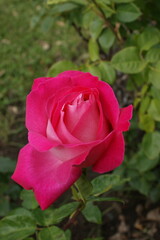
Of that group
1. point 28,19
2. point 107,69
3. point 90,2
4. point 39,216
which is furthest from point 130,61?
point 28,19

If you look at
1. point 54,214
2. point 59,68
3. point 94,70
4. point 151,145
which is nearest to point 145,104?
point 151,145

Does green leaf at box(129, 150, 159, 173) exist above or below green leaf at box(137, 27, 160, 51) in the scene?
below

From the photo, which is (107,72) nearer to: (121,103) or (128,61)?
(128,61)

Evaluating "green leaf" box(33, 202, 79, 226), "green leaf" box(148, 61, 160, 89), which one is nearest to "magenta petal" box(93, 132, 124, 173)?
"green leaf" box(33, 202, 79, 226)

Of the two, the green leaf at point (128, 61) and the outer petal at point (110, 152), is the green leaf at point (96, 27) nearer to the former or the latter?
the green leaf at point (128, 61)

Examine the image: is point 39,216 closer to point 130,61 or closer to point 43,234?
point 43,234

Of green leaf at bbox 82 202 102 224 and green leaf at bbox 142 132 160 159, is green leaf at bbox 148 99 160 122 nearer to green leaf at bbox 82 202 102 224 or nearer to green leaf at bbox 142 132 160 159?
green leaf at bbox 142 132 160 159
